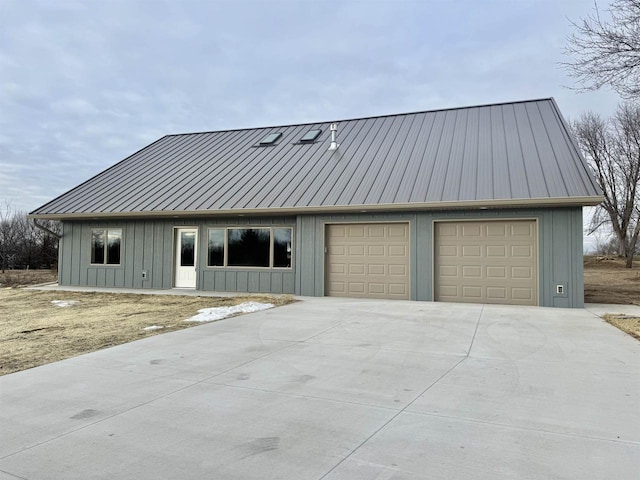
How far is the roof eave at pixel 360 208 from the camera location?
31.3 ft

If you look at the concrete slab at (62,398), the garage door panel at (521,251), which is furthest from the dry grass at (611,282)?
the concrete slab at (62,398)

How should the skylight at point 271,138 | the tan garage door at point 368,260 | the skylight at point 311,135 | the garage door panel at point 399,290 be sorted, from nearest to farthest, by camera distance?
the garage door panel at point 399,290 < the tan garage door at point 368,260 < the skylight at point 311,135 < the skylight at point 271,138

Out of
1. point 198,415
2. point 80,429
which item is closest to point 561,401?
point 198,415

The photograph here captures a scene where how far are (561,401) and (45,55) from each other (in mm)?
20068

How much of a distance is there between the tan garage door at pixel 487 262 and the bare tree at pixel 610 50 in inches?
132

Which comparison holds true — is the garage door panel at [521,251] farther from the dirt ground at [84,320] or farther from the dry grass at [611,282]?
the dry grass at [611,282]

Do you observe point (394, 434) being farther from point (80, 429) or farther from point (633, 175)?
point (633, 175)

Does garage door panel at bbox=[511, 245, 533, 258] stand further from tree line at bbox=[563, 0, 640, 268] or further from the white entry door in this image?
the white entry door

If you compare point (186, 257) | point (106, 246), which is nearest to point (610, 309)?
point (186, 257)

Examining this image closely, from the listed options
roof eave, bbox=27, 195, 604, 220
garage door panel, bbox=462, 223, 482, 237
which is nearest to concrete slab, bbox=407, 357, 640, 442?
roof eave, bbox=27, 195, 604, 220

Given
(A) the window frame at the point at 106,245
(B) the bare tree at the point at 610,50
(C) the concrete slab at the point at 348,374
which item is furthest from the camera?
(A) the window frame at the point at 106,245

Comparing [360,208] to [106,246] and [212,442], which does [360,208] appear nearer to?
[212,442]

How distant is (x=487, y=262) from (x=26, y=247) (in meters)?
26.0

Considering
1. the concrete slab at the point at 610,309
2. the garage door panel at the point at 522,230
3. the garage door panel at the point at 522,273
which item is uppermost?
the garage door panel at the point at 522,230
